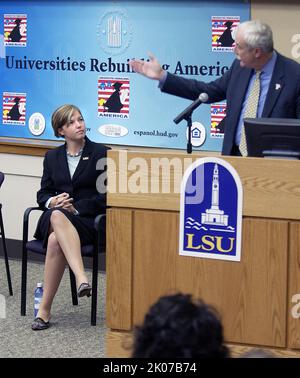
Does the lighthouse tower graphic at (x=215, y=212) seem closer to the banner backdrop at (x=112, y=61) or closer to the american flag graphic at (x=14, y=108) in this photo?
the banner backdrop at (x=112, y=61)

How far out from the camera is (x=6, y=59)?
6652 mm

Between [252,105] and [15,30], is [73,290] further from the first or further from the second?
[15,30]

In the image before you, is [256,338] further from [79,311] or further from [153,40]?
[153,40]

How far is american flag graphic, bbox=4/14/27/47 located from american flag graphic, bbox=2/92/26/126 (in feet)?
→ 1.32

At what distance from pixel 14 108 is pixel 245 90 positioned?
292cm

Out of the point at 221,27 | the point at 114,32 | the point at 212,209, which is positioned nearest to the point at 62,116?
the point at 114,32

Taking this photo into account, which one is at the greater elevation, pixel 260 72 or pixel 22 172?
pixel 260 72

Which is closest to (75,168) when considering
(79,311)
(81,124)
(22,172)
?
(81,124)

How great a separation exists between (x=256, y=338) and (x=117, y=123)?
306cm

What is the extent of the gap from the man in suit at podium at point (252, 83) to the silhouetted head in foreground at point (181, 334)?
2453 mm

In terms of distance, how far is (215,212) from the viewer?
3482mm

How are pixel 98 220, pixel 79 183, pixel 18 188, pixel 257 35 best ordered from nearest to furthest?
1. pixel 257 35
2. pixel 98 220
3. pixel 79 183
4. pixel 18 188

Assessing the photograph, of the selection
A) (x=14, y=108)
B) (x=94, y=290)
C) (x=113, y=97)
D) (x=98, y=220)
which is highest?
(x=113, y=97)

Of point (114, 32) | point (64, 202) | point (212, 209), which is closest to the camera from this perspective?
point (212, 209)
